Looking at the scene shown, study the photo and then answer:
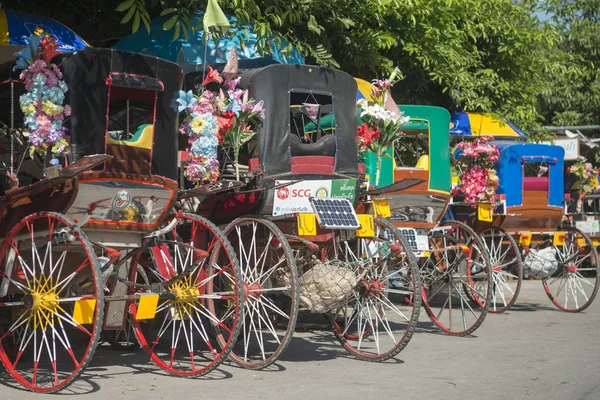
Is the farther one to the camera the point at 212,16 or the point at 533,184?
the point at 533,184

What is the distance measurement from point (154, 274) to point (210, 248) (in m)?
0.57

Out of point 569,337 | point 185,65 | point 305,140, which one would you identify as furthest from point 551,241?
point 185,65

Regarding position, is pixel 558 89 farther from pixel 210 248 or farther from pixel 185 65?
pixel 210 248

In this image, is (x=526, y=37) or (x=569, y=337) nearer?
(x=569, y=337)

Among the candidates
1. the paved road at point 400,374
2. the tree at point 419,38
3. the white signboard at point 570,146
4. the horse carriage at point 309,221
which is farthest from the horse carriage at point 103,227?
the white signboard at point 570,146

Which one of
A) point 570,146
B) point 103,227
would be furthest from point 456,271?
point 570,146

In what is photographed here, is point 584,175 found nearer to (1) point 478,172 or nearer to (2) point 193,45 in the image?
(1) point 478,172

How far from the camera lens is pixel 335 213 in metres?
7.87

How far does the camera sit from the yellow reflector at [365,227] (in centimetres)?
804

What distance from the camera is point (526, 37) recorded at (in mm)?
15492

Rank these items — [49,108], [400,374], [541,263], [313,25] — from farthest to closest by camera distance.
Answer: [541,263] < [313,25] < [400,374] < [49,108]

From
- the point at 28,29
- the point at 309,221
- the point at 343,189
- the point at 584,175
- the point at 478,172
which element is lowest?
the point at 309,221

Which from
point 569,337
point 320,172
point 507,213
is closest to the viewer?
point 320,172

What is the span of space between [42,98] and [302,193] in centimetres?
247
